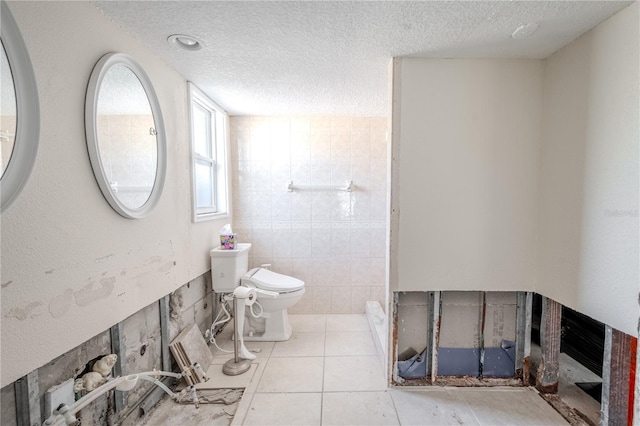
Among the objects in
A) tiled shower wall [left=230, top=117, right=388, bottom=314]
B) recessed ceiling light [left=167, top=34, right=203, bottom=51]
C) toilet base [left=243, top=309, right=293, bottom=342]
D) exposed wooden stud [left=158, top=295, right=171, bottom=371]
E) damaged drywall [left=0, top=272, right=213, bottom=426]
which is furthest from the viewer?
tiled shower wall [left=230, top=117, right=388, bottom=314]

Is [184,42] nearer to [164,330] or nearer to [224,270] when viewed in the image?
[224,270]

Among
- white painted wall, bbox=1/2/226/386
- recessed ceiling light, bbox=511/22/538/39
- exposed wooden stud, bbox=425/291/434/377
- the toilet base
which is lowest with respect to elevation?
the toilet base

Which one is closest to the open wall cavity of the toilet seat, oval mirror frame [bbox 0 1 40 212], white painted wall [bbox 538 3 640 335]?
white painted wall [bbox 538 3 640 335]

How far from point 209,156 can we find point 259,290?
4.16 ft

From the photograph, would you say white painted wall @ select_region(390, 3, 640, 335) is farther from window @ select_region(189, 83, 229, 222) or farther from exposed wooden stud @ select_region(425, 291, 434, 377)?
window @ select_region(189, 83, 229, 222)

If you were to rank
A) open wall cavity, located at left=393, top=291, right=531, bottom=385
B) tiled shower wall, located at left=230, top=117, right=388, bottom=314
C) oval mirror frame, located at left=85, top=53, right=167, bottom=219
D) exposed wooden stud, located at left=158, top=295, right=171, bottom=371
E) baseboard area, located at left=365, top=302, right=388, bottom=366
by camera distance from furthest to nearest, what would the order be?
tiled shower wall, located at left=230, top=117, right=388, bottom=314
baseboard area, located at left=365, top=302, right=388, bottom=366
open wall cavity, located at left=393, top=291, right=531, bottom=385
exposed wooden stud, located at left=158, top=295, right=171, bottom=371
oval mirror frame, located at left=85, top=53, right=167, bottom=219

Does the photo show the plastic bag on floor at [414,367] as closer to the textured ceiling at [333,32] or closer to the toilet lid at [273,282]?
the toilet lid at [273,282]

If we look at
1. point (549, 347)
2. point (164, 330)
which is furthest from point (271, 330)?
point (549, 347)

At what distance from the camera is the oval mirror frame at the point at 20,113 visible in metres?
0.80

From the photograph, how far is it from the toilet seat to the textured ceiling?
149cm

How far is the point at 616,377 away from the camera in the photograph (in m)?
1.21

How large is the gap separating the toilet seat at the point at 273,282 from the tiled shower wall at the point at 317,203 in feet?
1.26

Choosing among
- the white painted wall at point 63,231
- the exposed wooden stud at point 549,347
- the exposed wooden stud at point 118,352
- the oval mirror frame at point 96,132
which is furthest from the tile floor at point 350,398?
the oval mirror frame at point 96,132

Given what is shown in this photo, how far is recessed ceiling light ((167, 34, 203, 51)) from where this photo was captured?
1.33 m
